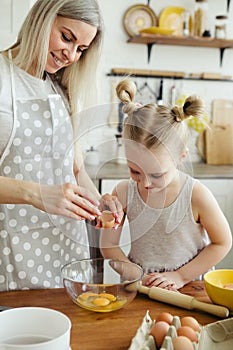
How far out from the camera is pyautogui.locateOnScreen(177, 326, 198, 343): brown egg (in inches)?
37.1

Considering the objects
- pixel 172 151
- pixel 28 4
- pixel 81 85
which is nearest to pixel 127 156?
pixel 172 151

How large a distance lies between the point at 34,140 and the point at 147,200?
0.40 meters

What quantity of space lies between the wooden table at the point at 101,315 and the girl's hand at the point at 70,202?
202 mm

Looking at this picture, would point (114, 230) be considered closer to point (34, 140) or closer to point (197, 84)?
point (34, 140)

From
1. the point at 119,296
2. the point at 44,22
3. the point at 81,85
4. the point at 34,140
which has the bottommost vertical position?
the point at 119,296

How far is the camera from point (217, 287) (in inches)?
45.9

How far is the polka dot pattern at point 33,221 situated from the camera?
1482 mm

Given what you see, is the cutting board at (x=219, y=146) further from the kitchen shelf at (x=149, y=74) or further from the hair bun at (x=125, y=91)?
the hair bun at (x=125, y=91)

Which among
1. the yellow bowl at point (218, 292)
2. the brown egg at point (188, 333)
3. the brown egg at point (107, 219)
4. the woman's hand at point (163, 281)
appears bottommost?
the woman's hand at point (163, 281)

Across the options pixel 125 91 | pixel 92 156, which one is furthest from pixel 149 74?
pixel 92 156

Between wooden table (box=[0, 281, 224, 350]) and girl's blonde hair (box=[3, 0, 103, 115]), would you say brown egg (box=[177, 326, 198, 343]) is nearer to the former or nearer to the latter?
wooden table (box=[0, 281, 224, 350])

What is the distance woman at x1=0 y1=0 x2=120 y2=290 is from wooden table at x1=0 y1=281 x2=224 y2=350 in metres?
0.24

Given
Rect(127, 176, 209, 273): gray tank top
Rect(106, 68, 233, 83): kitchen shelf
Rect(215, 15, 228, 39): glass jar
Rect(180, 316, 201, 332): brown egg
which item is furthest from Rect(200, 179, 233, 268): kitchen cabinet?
Rect(180, 316, 201, 332): brown egg

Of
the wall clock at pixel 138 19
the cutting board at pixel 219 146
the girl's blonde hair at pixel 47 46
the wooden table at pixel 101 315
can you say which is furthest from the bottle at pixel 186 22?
the wooden table at pixel 101 315
